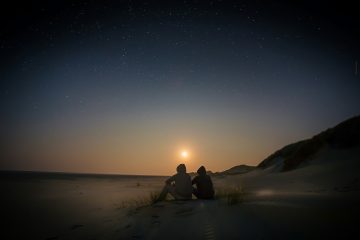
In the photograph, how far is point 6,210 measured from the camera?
11.4m

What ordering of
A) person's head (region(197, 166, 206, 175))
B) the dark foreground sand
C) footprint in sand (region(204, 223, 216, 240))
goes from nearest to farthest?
1. the dark foreground sand
2. footprint in sand (region(204, 223, 216, 240))
3. person's head (region(197, 166, 206, 175))

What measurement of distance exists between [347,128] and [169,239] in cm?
2307

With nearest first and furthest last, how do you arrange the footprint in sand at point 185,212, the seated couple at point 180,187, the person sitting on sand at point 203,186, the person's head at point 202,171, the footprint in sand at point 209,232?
the footprint in sand at point 209,232 → the footprint in sand at point 185,212 → the seated couple at point 180,187 → the person sitting on sand at point 203,186 → the person's head at point 202,171

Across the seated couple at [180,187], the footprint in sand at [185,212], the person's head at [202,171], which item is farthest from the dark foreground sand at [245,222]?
the person's head at [202,171]

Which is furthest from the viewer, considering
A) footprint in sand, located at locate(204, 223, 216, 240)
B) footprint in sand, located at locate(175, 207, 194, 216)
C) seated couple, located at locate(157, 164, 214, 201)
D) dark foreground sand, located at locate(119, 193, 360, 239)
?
seated couple, located at locate(157, 164, 214, 201)

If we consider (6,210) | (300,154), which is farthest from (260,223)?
(300,154)

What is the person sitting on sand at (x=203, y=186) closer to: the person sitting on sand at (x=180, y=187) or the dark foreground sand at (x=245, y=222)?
the person sitting on sand at (x=180, y=187)

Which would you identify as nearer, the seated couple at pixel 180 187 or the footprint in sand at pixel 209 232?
the footprint in sand at pixel 209 232

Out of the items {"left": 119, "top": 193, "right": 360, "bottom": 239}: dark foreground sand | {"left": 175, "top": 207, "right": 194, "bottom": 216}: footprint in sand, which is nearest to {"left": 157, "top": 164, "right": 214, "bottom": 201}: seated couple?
{"left": 119, "top": 193, "right": 360, "bottom": 239}: dark foreground sand

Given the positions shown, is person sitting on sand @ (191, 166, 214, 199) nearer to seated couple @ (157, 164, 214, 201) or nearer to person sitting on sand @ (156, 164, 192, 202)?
seated couple @ (157, 164, 214, 201)

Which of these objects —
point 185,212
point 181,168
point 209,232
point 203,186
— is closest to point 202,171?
point 203,186

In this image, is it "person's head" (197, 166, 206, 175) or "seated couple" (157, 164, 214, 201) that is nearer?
"seated couple" (157, 164, 214, 201)

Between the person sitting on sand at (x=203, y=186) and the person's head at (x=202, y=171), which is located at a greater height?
the person's head at (x=202, y=171)

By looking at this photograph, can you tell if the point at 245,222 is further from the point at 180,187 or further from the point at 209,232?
the point at 180,187
